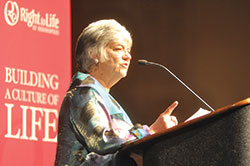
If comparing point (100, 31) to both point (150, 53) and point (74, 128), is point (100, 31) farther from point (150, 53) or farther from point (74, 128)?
point (150, 53)

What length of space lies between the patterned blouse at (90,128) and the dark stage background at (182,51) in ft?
8.43

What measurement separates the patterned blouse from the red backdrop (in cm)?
103

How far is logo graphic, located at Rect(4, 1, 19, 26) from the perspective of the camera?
3.38 m

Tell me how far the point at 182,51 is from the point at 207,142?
3.59 m

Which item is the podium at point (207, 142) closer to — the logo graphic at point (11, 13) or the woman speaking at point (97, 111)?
the woman speaking at point (97, 111)

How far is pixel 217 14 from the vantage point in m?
5.38

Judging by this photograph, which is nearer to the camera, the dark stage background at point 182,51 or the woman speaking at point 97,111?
the woman speaking at point 97,111

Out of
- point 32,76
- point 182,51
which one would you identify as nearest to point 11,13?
point 32,76

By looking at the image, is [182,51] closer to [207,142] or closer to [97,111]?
[97,111]

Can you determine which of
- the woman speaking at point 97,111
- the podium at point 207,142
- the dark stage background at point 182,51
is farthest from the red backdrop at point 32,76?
the podium at point 207,142

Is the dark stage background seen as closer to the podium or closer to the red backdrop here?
the red backdrop

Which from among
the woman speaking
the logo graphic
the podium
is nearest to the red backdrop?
the logo graphic

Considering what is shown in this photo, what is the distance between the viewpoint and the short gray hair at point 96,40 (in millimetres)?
2455

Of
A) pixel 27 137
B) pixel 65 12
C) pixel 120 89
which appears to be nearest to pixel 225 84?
pixel 120 89
